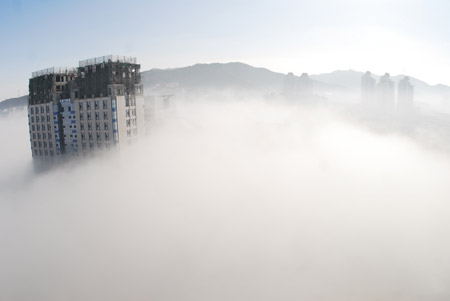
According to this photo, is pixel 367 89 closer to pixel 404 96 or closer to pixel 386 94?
pixel 386 94

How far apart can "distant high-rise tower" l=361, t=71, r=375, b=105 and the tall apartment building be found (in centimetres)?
13513

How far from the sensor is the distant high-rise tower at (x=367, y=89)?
15916 centimetres

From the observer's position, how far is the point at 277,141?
107 m

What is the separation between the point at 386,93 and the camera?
15062cm

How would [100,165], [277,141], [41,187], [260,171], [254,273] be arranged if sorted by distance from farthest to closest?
[277,141], [260,171], [41,187], [100,165], [254,273]

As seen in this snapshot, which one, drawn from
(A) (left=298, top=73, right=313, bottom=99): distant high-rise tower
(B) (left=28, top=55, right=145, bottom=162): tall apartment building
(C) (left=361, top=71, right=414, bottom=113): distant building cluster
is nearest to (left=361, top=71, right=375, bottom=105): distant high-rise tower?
(C) (left=361, top=71, right=414, bottom=113): distant building cluster

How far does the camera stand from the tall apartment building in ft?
171

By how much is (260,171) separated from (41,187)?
4519cm

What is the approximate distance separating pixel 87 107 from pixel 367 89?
146 metres

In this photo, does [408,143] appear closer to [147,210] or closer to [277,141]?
[277,141]

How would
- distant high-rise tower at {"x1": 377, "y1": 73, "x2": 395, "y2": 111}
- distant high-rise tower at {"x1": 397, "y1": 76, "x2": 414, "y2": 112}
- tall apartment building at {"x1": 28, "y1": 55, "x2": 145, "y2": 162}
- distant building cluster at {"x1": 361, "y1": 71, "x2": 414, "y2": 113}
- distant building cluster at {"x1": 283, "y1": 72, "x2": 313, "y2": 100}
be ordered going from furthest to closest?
distant building cluster at {"x1": 283, "y1": 72, "x2": 313, "y2": 100} → distant high-rise tower at {"x1": 377, "y1": 73, "x2": 395, "y2": 111} → distant building cluster at {"x1": 361, "y1": 71, "x2": 414, "y2": 113} → distant high-rise tower at {"x1": 397, "y1": 76, "x2": 414, "y2": 112} → tall apartment building at {"x1": 28, "y1": 55, "x2": 145, "y2": 162}

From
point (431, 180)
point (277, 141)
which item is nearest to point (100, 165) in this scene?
point (277, 141)

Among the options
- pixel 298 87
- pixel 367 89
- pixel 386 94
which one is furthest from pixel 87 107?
pixel 367 89

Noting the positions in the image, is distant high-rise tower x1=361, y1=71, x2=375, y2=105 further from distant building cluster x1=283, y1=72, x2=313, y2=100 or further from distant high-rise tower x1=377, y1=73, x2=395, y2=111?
distant building cluster x1=283, y1=72, x2=313, y2=100
